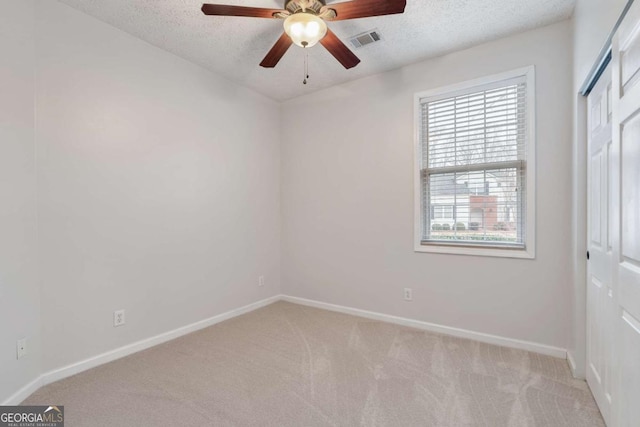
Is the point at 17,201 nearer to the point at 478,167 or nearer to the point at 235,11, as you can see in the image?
the point at 235,11

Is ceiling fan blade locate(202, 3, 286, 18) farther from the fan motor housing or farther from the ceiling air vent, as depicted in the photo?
the ceiling air vent

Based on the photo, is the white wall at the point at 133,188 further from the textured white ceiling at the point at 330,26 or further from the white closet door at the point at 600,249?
the white closet door at the point at 600,249

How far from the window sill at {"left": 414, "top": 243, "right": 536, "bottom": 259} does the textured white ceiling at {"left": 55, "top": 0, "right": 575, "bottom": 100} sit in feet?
6.29

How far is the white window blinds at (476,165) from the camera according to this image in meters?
2.76

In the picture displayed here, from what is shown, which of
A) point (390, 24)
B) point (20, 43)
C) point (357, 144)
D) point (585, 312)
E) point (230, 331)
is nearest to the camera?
point (20, 43)

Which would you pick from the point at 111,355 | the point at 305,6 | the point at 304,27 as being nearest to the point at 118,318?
the point at 111,355

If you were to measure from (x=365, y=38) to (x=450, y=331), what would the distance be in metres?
2.90

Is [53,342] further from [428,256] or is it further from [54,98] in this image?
[428,256]

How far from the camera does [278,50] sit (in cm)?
237

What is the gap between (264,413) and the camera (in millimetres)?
1845

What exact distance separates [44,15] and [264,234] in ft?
9.19

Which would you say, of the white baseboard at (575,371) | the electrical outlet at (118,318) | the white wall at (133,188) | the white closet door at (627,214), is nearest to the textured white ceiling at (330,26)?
the white wall at (133,188)

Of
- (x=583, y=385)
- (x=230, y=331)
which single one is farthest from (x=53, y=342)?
(x=583, y=385)

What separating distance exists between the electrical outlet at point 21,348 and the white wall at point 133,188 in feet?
0.51
